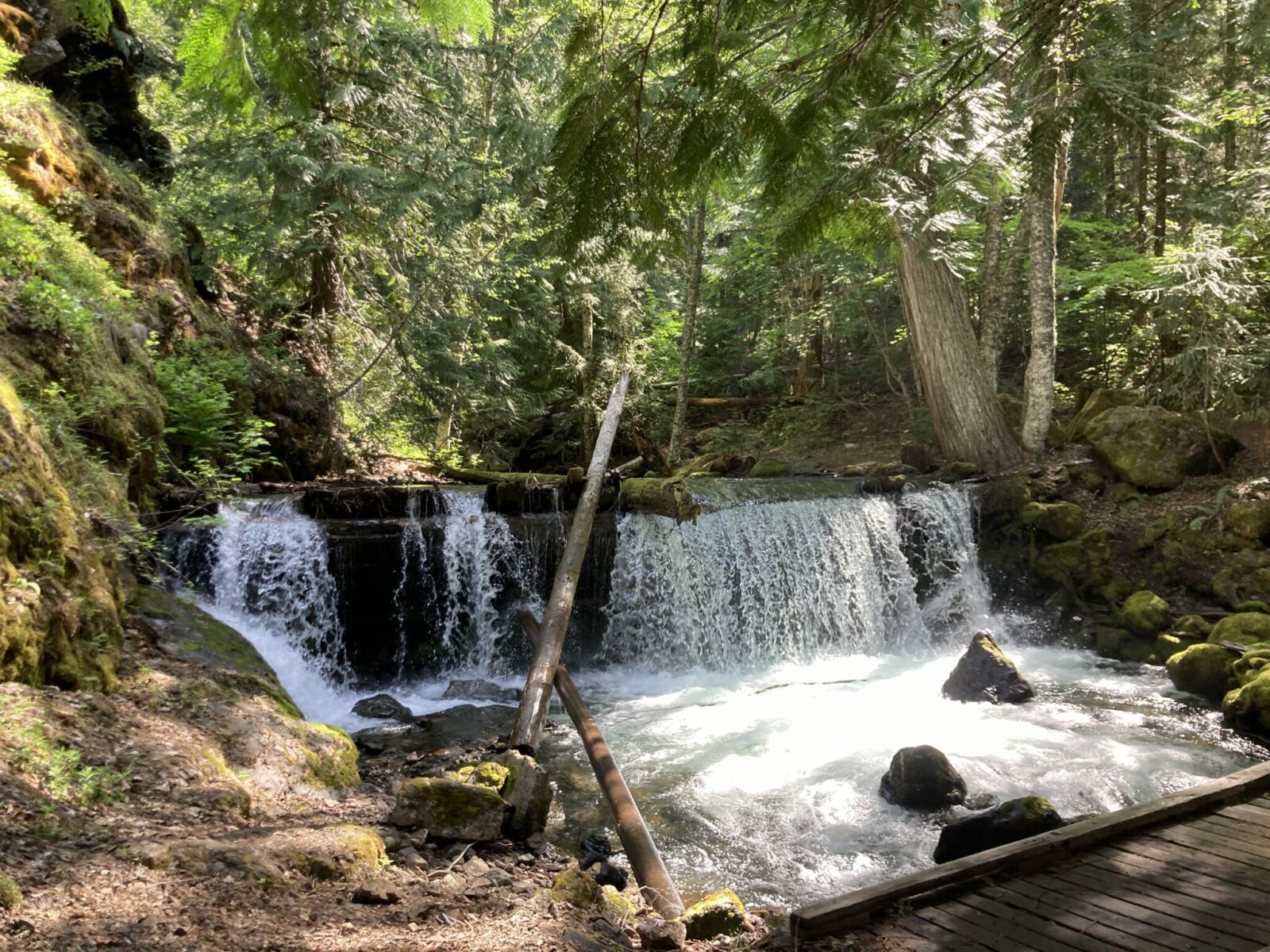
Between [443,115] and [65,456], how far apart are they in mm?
9222

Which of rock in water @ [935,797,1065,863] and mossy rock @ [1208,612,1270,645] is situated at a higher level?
mossy rock @ [1208,612,1270,645]

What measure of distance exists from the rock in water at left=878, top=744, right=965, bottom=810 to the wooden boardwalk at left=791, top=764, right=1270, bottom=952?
1899mm

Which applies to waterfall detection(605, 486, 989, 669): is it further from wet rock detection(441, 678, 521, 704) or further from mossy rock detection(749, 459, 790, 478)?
mossy rock detection(749, 459, 790, 478)

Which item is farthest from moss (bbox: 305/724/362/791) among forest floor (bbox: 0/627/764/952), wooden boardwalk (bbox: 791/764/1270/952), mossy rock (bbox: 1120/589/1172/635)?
mossy rock (bbox: 1120/589/1172/635)

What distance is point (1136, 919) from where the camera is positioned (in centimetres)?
306

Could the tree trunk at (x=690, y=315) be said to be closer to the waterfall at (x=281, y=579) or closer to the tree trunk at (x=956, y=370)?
the tree trunk at (x=956, y=370)

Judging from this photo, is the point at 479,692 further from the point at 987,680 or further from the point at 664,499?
the point at 987,680

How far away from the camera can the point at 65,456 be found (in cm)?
515

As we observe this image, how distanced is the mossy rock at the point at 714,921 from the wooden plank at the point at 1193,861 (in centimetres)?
182

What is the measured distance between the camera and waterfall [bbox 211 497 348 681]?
26.2 feet

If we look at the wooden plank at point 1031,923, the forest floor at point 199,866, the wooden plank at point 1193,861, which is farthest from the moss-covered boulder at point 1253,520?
the forest floor at point 199,866

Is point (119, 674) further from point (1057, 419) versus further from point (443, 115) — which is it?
point (1057, 419)

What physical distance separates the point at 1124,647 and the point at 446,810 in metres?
8.94

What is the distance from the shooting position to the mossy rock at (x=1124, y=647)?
370 inches
